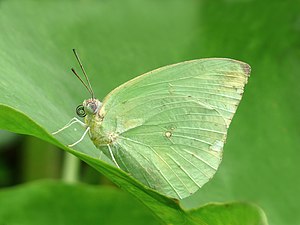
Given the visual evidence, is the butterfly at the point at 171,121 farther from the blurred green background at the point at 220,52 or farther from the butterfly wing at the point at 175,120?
the blurred green background at the point at 220,52

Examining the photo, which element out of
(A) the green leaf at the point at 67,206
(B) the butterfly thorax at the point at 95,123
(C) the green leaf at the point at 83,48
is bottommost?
(A) the green leaf at the point at 67,206

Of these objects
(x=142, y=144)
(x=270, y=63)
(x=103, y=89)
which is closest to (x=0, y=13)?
(x=103, y=89)

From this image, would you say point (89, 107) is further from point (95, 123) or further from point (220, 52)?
point (220, 52)

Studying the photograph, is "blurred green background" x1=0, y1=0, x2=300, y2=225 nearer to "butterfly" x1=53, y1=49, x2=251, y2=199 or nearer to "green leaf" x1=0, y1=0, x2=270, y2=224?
"green leaf" x1=0, y1=0, x2=270, y2=224

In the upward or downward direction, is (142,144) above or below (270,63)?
below

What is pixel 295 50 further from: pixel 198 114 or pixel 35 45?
pixel 35 45

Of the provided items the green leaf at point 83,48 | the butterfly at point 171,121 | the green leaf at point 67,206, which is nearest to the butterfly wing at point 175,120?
the butterfly at point 171,121
